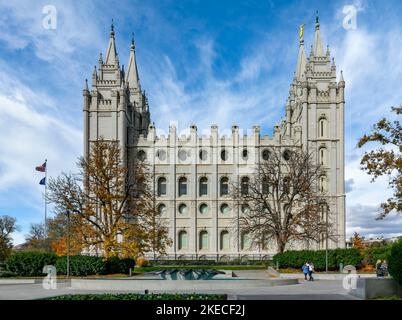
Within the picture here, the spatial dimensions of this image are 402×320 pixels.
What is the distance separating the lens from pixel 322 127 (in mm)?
62094

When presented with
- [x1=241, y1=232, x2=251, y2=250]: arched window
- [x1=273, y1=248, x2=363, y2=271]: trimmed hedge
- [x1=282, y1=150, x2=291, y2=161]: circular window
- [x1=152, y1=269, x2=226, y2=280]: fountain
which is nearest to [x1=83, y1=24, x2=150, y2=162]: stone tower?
[x1=241, y1=232, x2=251, y2=250]: arched window

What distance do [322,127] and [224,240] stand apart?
19.3 meters

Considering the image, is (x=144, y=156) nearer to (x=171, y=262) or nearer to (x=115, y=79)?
(x=115, y=79)

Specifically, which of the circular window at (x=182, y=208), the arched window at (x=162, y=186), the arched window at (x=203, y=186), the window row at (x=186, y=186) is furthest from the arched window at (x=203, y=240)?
the arched window at (x=162, y=186)

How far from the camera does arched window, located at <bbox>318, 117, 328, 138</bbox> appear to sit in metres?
61.8

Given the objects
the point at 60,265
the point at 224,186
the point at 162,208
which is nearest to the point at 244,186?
the point at 224,186

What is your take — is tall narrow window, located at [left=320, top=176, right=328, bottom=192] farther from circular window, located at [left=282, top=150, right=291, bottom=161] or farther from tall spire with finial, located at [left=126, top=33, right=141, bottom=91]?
tall spire with finial, located at [left=126, top=33, right=141, bottom=91]

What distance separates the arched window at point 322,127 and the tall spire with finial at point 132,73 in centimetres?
2985

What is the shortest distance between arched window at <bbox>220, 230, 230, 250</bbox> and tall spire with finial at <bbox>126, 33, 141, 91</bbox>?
28.3m

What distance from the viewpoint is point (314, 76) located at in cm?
6325

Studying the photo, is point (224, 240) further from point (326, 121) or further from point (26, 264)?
point (26, 264)

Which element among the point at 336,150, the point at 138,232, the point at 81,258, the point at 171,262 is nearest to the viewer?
the point at 81,258
